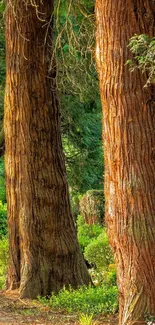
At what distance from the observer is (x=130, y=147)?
9086 millimetres

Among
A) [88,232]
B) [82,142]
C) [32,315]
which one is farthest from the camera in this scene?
[82,142]

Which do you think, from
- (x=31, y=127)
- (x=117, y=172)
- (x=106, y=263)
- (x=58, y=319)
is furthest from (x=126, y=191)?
(x=106, y=263)

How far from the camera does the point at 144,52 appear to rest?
328 inches

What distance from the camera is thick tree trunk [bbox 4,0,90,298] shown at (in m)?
14.4

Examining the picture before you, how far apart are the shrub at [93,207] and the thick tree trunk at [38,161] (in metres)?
7.36

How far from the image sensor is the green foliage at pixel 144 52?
8.09m

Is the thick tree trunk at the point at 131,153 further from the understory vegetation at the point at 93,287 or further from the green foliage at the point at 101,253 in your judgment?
the green foliage at the point at 101,253

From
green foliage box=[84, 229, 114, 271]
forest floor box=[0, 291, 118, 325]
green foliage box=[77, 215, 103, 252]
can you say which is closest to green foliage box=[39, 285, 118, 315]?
forest floor box=[0, 291, 118, 325]

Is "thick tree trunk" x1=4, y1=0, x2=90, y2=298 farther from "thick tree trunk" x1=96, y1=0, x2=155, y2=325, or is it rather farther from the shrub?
the shrub

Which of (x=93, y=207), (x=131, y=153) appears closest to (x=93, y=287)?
(x=131, y=153)

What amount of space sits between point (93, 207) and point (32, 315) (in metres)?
9.90

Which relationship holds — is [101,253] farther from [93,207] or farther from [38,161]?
[93,207]

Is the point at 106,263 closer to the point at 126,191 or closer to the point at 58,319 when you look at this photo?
the point at 58,319

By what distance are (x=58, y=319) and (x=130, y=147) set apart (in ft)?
12.9
